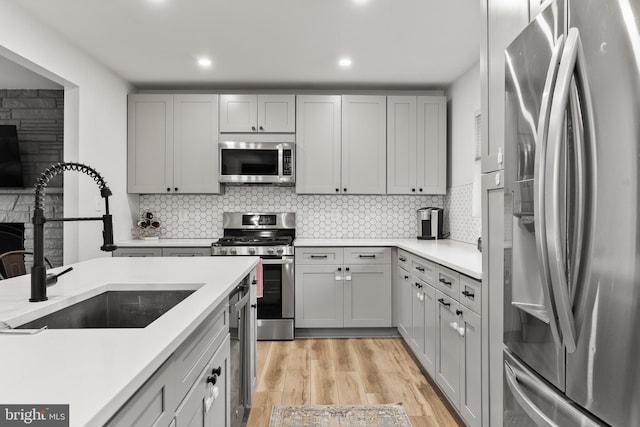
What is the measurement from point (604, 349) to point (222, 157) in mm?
3767

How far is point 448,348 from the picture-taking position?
2.36 metres

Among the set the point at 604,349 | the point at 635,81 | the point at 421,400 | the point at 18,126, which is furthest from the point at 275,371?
the point at 18,126

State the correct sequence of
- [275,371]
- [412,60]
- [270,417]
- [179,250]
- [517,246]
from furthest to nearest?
[179,250]
[412,60]
[275,371]
[270,417]
[517,246]

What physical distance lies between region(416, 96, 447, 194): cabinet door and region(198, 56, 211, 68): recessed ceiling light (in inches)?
86.7

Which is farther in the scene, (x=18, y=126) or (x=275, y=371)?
(x=18, y=126)

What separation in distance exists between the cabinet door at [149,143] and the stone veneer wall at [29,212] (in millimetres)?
899

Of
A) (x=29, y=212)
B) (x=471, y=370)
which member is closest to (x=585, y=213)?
(x=471, y=370)

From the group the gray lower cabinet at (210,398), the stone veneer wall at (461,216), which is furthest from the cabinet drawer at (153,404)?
the stone veneer wall at (461,216)

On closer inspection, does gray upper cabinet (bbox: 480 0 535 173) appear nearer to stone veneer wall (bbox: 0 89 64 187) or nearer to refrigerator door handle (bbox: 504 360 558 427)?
refrigerator door handle (bbox: 504 360 558 427)

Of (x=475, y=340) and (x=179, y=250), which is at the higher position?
(x=179, y=250)

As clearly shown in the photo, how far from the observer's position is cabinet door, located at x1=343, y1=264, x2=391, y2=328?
12.5 feet

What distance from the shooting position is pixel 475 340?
1937mm

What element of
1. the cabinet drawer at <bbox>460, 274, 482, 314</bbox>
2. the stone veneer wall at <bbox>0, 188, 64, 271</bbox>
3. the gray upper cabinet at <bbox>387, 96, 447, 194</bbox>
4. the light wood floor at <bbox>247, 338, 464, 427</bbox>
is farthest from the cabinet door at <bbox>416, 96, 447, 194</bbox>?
the stone veneer wall at <bbox>0, 188, 64, 271</bbox>

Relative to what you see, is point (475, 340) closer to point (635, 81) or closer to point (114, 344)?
point (635, 81)
